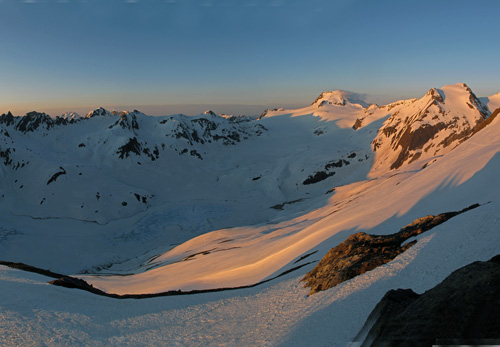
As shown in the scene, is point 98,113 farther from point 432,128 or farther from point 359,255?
point 359,255

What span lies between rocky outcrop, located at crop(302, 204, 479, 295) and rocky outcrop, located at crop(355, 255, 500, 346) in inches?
222

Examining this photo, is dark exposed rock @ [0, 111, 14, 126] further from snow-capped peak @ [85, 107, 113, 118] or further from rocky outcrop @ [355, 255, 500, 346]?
rocky outcrop @ [355, 255, 500, 346]

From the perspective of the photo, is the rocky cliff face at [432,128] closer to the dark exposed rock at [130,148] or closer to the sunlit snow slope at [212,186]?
the sunlit snow slope at [212,186]

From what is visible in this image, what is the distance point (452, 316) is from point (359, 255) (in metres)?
8.11

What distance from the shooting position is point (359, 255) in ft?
44.5

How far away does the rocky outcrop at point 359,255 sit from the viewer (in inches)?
490

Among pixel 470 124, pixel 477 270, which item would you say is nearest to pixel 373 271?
pixel 477 270

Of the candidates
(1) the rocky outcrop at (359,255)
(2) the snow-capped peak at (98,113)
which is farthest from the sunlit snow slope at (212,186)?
(1) the rocky outcrop at (359,255)

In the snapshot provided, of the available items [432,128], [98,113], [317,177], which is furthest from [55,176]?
[432,128]

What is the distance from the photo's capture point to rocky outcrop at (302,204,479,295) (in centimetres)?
1245

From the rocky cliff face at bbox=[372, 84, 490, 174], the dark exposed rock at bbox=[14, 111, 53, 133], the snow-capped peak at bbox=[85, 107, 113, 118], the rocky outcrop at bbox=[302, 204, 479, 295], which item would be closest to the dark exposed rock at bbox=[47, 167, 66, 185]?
the dark exposed rock at bbox=[14, 111, 53, 133]

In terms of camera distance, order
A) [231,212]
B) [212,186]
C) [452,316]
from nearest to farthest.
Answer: [452,316], [231,212], [212,186]

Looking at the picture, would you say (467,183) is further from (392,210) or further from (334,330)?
(334,330)

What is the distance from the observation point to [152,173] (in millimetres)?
122375
